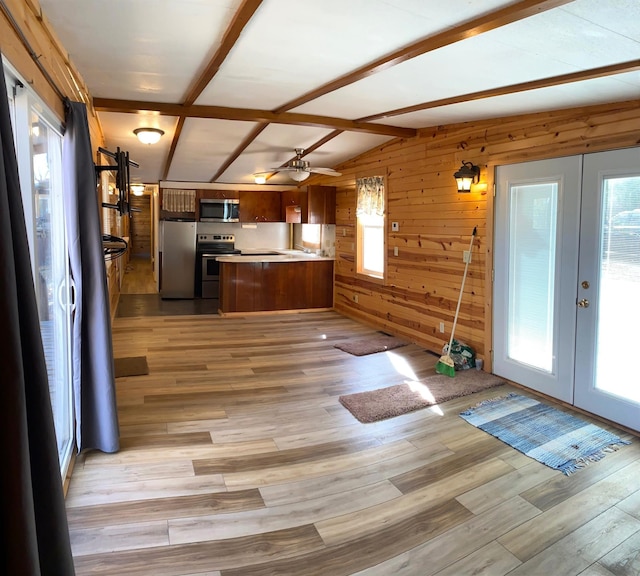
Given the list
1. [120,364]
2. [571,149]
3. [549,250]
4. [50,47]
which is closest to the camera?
[50,47]

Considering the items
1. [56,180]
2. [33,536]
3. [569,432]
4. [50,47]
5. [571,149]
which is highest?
[50,47]

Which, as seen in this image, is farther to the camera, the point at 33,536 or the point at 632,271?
the point at 632,271

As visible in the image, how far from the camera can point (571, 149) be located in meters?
3.71

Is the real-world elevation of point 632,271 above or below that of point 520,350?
above

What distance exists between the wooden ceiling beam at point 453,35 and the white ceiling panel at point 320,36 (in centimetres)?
5

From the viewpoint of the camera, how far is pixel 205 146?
6312 millimetres

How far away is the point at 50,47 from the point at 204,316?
5.01 metres

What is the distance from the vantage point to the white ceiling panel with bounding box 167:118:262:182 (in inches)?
212

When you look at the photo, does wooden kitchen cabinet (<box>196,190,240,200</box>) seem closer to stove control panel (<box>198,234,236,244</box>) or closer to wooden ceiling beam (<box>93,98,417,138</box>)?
stove control panel (<box>198,234,236,244</box>)

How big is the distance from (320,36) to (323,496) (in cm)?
261

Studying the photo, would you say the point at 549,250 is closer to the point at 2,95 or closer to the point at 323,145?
the point at 323,145

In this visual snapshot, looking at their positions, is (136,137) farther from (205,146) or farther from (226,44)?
(226,44)

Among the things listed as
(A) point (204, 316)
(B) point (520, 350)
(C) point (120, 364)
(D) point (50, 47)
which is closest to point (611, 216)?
(B) point (520, 350)

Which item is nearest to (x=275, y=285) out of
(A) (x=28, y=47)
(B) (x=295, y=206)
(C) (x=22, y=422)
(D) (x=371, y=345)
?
(B) (x=295, y=206)
